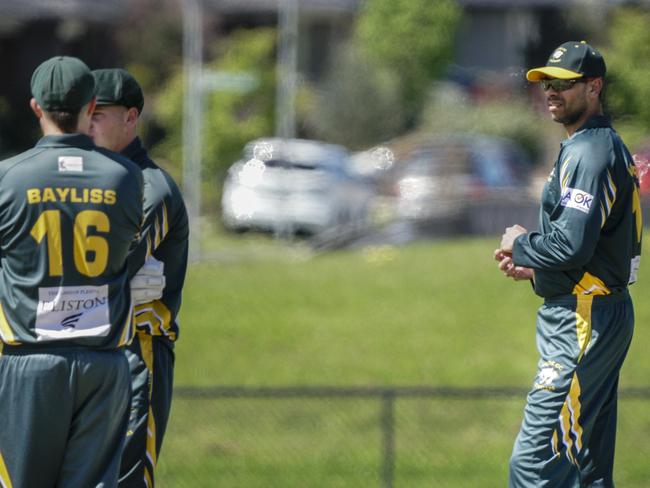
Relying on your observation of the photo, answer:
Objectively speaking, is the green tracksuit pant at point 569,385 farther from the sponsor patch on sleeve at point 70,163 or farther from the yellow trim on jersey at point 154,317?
the sponsor patch on sleeve at point 70,163

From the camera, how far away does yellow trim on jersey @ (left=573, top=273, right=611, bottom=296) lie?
17.6 feet

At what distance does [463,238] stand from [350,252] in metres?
1.66

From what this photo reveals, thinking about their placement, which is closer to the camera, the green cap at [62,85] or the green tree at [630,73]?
the green cap at [62,85]

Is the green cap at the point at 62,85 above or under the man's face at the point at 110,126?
above

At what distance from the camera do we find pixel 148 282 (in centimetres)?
556

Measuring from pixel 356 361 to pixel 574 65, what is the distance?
28.7 ft

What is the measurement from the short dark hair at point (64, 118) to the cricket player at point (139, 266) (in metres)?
0.77

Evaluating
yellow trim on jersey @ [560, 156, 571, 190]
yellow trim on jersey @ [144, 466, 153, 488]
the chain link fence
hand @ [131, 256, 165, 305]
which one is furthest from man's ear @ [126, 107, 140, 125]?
the chain link fence

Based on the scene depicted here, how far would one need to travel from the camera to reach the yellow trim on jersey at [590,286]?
17.6ft

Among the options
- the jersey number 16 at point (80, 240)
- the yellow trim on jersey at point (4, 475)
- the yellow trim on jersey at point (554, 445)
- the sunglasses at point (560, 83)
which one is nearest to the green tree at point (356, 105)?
the sunglasses at point (560, 83)

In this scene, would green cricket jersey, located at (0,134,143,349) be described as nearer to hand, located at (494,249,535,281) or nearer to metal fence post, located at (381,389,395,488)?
hand, located at (494,249,535,281)

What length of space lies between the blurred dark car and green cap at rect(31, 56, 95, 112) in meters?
13.5

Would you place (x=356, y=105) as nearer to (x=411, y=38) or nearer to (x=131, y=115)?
(x=411, y=38)

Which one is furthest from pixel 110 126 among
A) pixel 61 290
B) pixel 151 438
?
pixel 151 438
